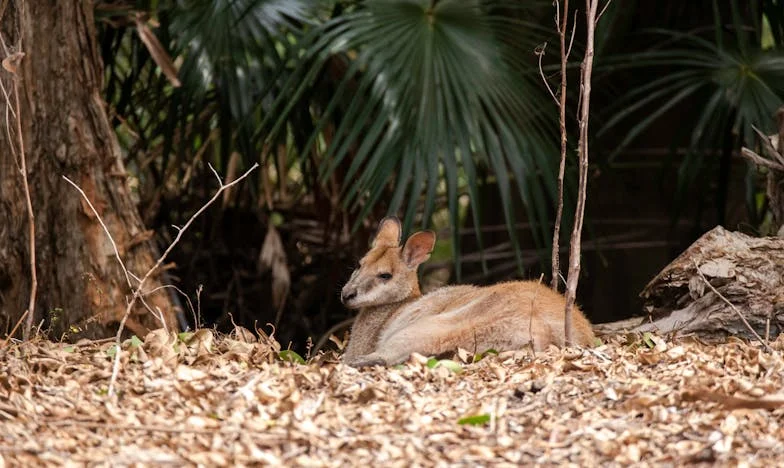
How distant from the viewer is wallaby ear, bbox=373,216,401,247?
684 cm

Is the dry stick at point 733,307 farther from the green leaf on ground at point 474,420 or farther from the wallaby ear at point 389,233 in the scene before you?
the wallaby ear at point 389,233

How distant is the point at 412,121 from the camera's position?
7.59 m

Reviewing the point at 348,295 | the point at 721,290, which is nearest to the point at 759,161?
the point at 721,290

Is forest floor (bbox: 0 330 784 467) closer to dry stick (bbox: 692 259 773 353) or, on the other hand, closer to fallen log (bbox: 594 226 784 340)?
dry stick (bbox: 692 259 773 353)

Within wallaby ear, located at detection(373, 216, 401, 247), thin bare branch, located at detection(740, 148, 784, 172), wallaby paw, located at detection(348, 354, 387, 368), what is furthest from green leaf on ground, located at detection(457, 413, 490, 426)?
thin bare branch, located at detection(740, 148, 784, 172)

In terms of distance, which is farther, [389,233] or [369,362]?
[389,233]

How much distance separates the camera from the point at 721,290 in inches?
242

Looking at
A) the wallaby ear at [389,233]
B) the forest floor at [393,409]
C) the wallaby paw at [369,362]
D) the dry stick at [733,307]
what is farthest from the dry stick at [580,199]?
the wallaby ear at [389,233]

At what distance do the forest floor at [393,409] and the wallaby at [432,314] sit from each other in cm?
22

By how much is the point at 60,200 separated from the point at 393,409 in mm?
3317

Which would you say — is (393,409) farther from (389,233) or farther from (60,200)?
(60,200)

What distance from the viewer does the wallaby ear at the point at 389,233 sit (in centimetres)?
684

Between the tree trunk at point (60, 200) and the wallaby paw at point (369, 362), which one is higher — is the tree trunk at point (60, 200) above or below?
above

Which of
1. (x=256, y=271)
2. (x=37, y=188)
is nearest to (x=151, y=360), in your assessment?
(x=37, y=188)
